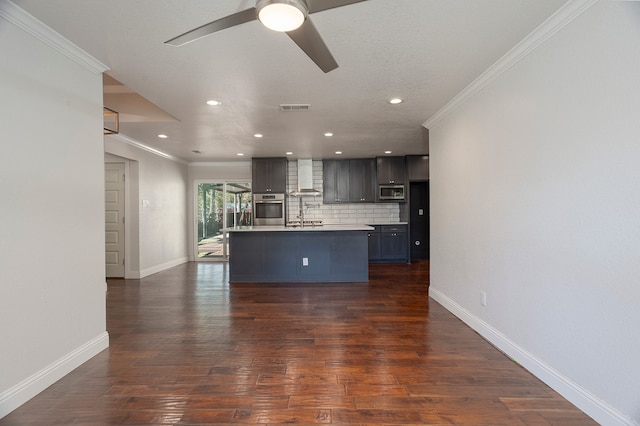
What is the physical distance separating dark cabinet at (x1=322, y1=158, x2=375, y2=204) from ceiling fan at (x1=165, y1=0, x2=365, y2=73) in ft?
18.1

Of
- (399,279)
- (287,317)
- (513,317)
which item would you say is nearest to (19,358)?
(287,317)

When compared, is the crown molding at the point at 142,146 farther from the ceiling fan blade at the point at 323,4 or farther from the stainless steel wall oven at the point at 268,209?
the ceiling fan blade at the point at 323,4

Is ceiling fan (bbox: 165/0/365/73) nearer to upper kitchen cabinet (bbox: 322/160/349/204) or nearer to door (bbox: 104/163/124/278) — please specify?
door (bbox: 104/163/124/278)

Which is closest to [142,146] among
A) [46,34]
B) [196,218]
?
[196,218]

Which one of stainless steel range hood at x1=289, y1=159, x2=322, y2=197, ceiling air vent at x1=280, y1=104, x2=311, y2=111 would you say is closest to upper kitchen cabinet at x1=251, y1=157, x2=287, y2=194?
stainless steel range hood at x1=289, y1=159, x2=322, y2=197

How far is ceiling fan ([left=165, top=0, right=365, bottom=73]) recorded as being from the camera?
1302 mm

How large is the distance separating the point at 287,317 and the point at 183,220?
15.9 feet

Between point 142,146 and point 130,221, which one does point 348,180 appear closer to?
point 142,146

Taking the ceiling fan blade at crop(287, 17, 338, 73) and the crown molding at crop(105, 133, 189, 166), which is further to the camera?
the crown molding at crop(105, 133, 189, 166)

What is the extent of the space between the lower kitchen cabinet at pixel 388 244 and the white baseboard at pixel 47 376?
5.30m

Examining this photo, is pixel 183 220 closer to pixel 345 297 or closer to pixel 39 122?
pixel 345 297

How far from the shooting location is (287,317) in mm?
3297

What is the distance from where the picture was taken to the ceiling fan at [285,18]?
4.27 feet

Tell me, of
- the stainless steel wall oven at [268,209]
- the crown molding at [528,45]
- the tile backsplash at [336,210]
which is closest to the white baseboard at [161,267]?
the stainless steel wall oven at [268,209]
